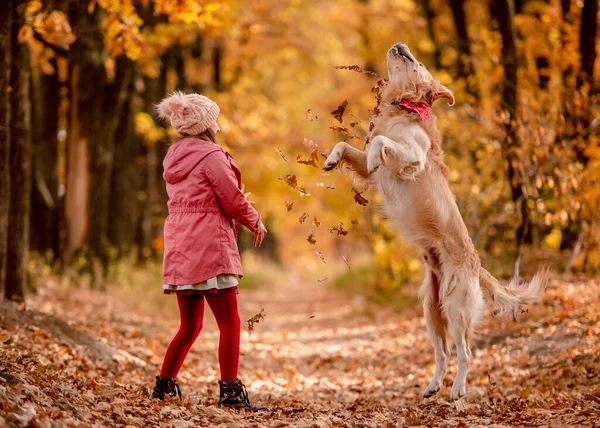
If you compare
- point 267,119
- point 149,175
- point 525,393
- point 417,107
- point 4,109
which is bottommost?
point 525,393

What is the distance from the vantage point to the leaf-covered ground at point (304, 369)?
447 cm

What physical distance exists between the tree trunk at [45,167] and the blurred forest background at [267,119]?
4cm

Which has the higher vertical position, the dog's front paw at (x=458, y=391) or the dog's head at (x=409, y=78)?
the dog's head at (x=409, y=78)

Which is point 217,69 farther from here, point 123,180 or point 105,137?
point 105,137

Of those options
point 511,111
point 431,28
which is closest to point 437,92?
point 511,111

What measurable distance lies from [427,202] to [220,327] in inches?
73.8

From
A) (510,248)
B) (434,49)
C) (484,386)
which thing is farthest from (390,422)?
(434,49)

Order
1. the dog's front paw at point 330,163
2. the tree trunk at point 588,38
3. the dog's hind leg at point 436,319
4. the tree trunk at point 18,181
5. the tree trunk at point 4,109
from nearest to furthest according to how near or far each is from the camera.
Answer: the dog's front paw at point 330,163
the dog's hind leg at point 436,319
the tree trunk at point 4,109
the tree trunk at point 18,181
the tree trunk at point 588,38

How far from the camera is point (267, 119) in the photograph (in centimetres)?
2017

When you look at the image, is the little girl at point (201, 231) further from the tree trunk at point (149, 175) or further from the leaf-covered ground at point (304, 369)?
the tree trunk at point (149, 175)

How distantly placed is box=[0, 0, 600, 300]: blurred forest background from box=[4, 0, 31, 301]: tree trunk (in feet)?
0.05

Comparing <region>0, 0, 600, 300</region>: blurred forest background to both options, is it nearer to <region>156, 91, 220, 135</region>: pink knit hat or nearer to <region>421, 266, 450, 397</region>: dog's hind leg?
<region>156, 91, 220, 135</region>: pink knit hat

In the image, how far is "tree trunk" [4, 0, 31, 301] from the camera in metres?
7.54

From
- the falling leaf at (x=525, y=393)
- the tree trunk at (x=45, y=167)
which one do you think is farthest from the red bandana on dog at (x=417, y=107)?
the tree trunk at (x=45, y=167)
